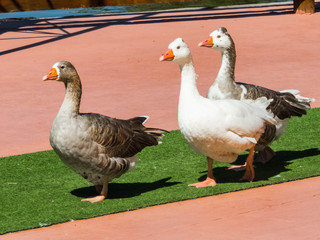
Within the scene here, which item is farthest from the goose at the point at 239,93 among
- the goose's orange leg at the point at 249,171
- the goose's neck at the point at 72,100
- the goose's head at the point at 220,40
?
the goose's neck at the point at 72,100

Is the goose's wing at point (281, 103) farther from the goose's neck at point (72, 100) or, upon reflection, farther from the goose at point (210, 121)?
the goose's neck at point (72, 100)

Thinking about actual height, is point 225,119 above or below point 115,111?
above

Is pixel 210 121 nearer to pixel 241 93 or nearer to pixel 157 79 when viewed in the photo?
pixel 241 93

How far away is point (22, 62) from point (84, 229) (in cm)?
1131

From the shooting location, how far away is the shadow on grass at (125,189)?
28.6ft

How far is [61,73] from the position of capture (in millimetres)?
8289

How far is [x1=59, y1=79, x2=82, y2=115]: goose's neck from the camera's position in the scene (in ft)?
26.6

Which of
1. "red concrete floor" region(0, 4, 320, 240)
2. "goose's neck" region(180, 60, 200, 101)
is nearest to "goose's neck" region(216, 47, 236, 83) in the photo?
"goose's neck" region(180, 60, 200, 101)

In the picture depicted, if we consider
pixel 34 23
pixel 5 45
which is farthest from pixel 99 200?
pixel 34 23

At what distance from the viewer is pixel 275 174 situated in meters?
9.23

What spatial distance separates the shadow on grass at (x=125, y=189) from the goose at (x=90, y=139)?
23 centimetres

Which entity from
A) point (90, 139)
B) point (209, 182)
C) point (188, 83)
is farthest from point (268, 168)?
point (90, 139)

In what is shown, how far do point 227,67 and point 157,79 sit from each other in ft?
20.7

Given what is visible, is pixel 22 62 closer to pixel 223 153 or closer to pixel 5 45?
pixel 5 45
